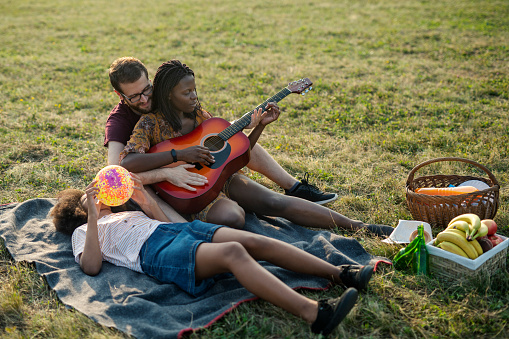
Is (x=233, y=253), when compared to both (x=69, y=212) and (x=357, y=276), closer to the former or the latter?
(x=357, y=276)

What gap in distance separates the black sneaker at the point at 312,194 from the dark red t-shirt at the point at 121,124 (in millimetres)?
1701

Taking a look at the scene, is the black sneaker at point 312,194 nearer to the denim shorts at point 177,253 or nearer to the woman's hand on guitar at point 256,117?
the woman's hand on guitar at point 256,117

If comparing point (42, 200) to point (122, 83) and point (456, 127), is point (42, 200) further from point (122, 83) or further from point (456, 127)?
point (456, 127)

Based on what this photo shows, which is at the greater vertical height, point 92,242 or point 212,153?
point 212,153

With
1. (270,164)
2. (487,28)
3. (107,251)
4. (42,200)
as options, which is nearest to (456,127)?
(270,164)

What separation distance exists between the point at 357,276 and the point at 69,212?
92.3 inches

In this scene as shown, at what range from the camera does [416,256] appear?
3.00 m

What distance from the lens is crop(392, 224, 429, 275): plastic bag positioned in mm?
2971

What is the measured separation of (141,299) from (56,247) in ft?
4.03

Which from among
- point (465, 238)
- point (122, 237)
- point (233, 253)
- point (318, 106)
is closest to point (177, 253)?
point (233, 253)

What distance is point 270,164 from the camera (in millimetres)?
4273

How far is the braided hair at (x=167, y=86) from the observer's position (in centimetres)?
369

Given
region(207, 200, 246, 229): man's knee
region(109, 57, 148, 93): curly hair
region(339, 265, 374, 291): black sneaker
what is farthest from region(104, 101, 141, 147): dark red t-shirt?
region(339, 265, 374, 291): black sneaker

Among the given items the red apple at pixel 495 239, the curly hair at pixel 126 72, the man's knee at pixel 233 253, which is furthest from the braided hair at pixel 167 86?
the red apple at pixel 495 239
